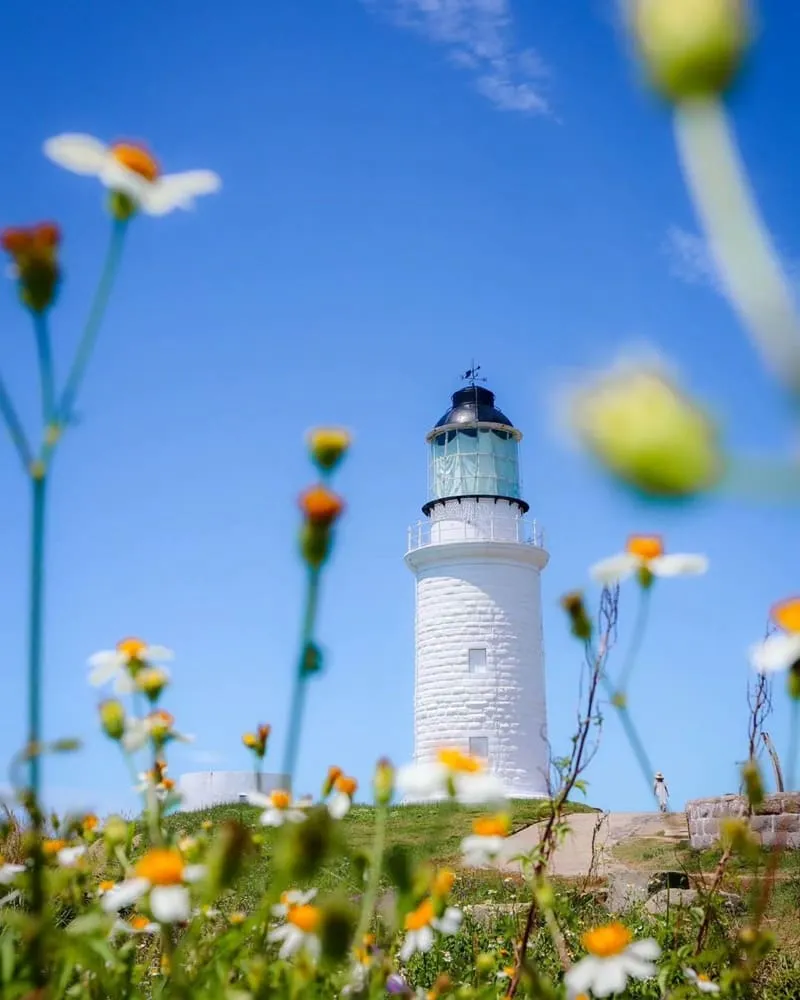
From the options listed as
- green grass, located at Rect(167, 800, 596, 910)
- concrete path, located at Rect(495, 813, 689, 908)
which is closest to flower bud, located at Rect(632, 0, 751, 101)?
green grass, located at Rect(167, 800, 596, 910)

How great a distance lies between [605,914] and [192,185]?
261 inches

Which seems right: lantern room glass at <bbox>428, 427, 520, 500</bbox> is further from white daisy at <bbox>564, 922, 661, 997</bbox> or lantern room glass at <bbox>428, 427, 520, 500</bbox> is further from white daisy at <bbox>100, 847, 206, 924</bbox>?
white daisy at <bbox>100, 847, 206, 924</bbox>

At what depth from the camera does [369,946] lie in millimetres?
2230

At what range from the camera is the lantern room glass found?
2388 centimetres

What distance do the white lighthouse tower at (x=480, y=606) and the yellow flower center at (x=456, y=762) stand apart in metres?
20.4

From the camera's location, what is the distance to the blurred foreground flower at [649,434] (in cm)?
33

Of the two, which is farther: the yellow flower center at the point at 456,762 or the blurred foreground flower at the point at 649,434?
the yellow flower center at the point at 456,762

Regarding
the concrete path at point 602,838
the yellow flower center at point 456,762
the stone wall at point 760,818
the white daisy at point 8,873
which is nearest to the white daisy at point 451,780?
the yellow flower center at point 456,762

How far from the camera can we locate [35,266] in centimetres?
104

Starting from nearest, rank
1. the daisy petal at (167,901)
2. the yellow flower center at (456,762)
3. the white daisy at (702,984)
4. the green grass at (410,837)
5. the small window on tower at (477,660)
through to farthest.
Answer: the daisy petal at (167,901), the yellow flower center at (456,762), the white daisy at (702,984), the green grass at (410,837), the small window on tower at (477,660)

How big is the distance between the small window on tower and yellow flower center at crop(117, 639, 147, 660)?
21.0 meters

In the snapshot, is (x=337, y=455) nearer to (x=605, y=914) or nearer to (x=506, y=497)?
(x=605, y=914)

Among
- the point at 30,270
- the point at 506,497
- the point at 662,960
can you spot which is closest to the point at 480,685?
the point at 506,497

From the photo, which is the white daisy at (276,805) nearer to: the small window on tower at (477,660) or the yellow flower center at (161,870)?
the yellow flower center at (161,870)
